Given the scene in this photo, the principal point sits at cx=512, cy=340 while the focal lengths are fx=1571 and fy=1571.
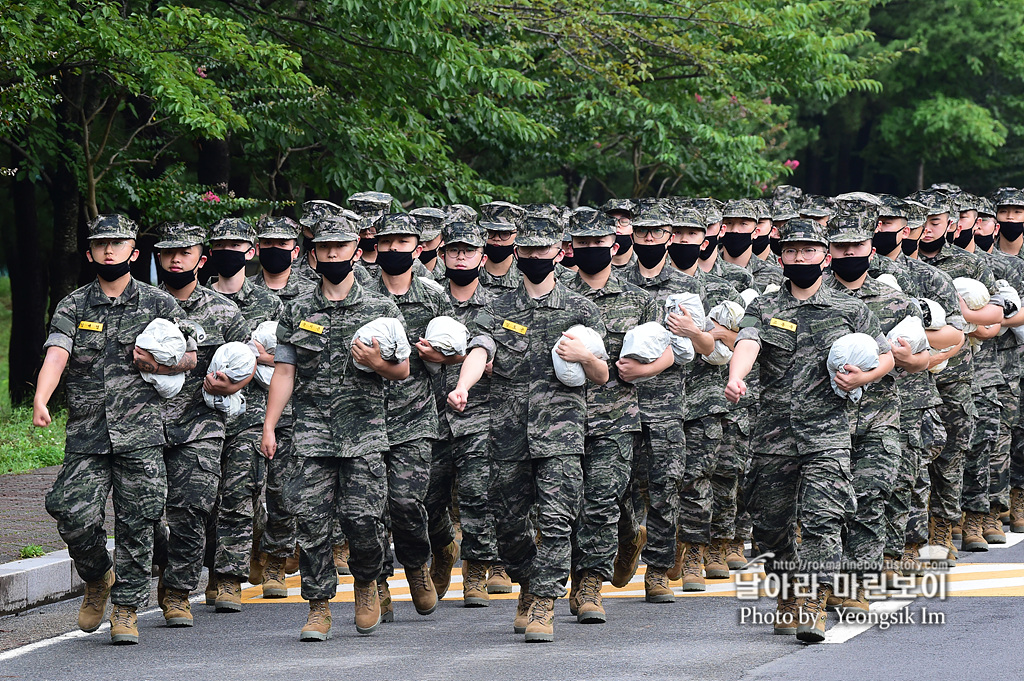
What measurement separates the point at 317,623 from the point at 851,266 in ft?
11.8

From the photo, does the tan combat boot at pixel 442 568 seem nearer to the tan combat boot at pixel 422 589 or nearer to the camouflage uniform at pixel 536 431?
the tan combat boot at pixel 422 589

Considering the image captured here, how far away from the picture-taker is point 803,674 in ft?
24.3

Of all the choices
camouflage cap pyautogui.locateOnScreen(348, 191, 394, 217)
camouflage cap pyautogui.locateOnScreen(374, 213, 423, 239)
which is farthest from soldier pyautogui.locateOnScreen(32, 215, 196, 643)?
camouflage cap pyautogui.locateOnScreen(348, 191, 394, 217)

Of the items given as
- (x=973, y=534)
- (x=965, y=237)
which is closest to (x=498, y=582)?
(x=973, y=534)

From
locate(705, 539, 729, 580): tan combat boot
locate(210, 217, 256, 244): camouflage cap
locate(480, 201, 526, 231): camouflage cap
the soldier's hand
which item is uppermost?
locate(480, 201, 526, 231): camouflage cap

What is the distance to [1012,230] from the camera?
1278cm

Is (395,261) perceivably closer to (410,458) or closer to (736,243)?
(410,458)

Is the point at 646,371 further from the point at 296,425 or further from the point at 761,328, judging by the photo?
the point at 296,425

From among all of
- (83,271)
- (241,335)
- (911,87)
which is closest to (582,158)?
(83,271)

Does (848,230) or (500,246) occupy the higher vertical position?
(500,246)

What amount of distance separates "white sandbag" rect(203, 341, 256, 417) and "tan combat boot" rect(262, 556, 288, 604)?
1.50 m

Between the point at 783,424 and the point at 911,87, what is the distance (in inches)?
1355

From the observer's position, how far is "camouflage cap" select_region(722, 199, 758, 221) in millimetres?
12031

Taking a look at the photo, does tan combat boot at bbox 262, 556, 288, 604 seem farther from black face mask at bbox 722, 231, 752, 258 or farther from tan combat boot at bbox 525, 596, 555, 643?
black face mask at bbox 722, 231, 752, 258
